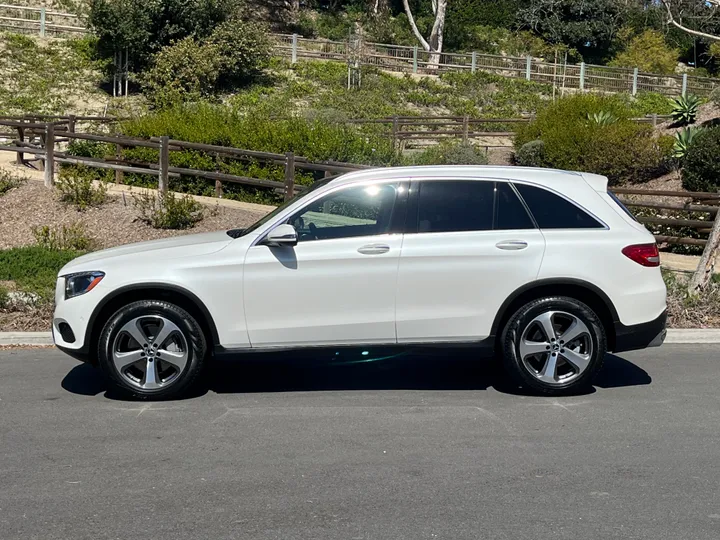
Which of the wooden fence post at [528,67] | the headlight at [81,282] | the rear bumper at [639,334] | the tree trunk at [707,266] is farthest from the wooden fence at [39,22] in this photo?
the rear bumper at [639,334]

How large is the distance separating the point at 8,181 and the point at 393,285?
14.0 metres

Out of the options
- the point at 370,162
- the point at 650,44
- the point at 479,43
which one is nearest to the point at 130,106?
the point at 370,162

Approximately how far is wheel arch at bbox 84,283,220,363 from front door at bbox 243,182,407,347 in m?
0.33

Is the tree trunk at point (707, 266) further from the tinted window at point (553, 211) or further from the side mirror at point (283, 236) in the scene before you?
the side mirror at point (283, 236)

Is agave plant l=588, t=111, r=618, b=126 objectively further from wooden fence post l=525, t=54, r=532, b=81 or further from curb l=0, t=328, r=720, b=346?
wooden fence post l=525, t=54, r=532, b=81

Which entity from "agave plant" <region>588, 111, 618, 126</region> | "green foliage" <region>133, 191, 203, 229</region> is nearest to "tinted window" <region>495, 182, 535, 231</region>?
"green foliage" <region>133, 191, 203, 229</region>

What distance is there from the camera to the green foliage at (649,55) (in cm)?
5322

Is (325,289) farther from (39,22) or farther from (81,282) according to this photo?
(39,22)

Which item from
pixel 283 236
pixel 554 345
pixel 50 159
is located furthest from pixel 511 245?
pixel 50 159

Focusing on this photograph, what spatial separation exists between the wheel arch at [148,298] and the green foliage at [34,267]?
9.20ft

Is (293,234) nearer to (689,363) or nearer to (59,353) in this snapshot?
(59,353)

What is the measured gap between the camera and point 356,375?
323 inches

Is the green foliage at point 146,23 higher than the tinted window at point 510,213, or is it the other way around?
the green foliage at point 146,23

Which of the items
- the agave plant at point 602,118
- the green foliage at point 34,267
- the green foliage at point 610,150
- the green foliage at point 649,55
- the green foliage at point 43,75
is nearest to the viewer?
the green foliage at point 34,267
